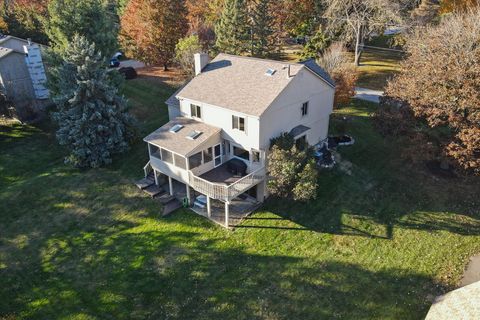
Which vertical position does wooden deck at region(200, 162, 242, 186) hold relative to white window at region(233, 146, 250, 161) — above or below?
below

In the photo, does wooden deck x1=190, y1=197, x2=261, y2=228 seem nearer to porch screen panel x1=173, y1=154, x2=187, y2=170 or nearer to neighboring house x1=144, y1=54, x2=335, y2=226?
neighboring house x1=144, y1=54, x2=335, y2=226

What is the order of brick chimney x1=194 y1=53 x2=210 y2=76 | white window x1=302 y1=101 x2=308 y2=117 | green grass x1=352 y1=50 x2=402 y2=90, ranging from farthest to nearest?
green grass x1=352 y1=50 x2=402 y2=90 → brick chimney x1=194 y1=53 x2=210 y2=76 → white window x1=302 y1=101 x2=308 y2=117

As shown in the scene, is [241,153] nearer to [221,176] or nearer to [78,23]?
[221,176]

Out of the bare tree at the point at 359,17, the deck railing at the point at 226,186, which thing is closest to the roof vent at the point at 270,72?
the deck railing at the point at 226,186

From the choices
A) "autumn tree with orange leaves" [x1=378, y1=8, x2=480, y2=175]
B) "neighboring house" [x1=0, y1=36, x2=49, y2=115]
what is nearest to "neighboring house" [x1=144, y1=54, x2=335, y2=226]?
"autumn tree with orange leaves" [x1=378, y1=8, x2=480, y2=175]

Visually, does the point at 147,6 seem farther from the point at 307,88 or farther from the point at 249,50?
the point at 307,88

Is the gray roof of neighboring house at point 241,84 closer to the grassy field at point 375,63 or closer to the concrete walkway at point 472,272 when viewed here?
the concrete walkway at point 472,272
